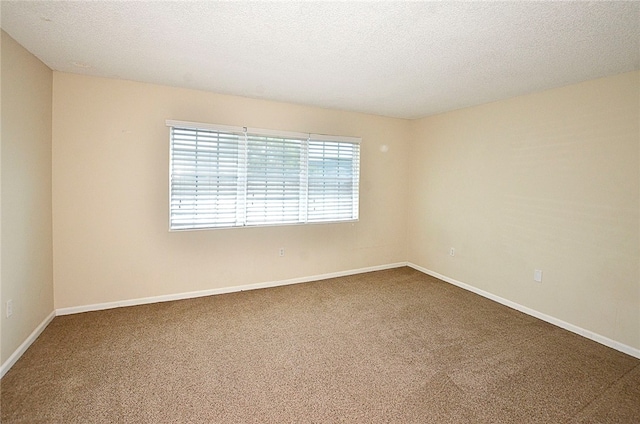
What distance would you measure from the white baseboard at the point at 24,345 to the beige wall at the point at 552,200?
4823mm

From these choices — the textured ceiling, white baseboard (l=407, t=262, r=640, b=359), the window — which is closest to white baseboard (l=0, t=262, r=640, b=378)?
white baseboard (l=407, t=262, r=640, b=359)

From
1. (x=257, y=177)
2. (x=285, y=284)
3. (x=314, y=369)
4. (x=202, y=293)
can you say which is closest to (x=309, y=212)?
(x=257, y=177)

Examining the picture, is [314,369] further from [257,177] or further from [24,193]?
[24,193]

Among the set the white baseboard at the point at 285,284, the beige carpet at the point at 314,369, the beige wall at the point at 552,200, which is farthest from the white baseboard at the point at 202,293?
the beige wall at the point at 552,200

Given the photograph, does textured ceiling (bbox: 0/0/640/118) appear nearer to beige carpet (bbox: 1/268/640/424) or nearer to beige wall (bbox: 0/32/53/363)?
beige wall (bbox: 0/32/53/363)

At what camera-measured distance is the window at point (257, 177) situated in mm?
3486

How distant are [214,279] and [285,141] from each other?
204 cm

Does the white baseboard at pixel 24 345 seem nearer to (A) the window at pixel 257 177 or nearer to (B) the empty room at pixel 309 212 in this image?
(B) the empty room at pixel 309 212

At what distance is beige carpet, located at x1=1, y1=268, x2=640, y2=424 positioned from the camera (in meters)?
1.87

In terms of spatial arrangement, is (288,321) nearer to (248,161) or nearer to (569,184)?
(248,161)

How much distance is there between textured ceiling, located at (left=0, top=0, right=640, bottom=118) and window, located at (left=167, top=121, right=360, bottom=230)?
68cm

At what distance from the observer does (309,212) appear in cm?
429

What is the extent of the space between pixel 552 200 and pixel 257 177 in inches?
134

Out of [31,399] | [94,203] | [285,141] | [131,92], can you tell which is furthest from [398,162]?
[31,399]
